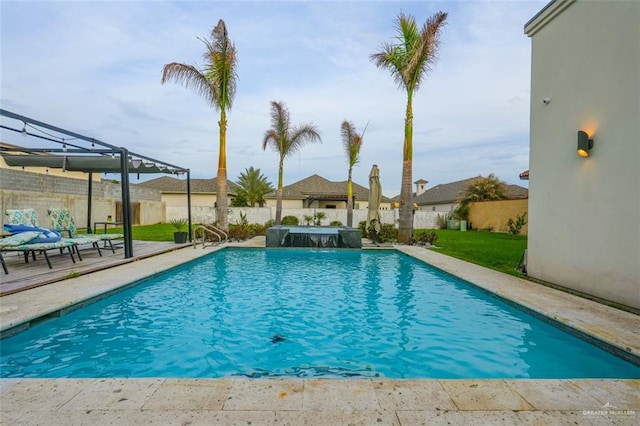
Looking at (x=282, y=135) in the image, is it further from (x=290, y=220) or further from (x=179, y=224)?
(x=179, y=224)

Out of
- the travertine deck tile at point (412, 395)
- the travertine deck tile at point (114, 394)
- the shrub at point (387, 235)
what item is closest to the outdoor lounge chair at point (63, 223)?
the travertine deck tile at point (114, 394)

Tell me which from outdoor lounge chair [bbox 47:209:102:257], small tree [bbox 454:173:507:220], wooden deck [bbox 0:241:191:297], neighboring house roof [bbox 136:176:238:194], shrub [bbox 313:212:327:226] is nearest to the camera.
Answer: wooden deck [bbox 0:241:191:297]

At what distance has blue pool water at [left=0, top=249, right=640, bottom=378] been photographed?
335 centimetres

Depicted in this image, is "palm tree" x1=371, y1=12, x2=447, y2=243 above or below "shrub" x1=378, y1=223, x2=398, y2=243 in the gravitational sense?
above

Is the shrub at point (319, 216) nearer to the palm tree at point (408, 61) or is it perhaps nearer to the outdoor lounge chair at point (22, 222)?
the palm tree at point (408, 61)

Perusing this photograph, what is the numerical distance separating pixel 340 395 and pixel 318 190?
35.2 meters

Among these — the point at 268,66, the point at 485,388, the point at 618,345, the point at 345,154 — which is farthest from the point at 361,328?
the point at 345,154

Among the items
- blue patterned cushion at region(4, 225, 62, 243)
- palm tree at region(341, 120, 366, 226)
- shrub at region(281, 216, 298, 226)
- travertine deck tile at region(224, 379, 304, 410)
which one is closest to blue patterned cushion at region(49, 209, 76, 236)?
blue patterned cushion at region(4, 225, 62, 243)

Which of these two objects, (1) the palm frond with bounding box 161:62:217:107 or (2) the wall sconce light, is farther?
(1) the palm frond with bounding box 161:62:217:107

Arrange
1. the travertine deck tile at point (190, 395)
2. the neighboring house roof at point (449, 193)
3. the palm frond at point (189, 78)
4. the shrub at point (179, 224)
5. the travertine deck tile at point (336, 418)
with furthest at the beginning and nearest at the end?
1. the neighboring house roof at point (449, 193)
2. the shrub at point (179, 224)
3. the palm frond at point (189, 78)
4. the travertine deck tile at point (190, 395)
5. the travertine deck tile at point (336, 418)

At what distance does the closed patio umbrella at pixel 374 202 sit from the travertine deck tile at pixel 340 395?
1225cm

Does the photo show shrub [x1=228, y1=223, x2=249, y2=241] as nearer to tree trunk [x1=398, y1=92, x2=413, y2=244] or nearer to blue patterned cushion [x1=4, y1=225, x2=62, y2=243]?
tree trunk [x1=398, y1=92, x2=413, y2=244]

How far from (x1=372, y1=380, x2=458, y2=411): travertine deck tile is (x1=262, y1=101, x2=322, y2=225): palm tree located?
1907 centimetres

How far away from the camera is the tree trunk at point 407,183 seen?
1374cm
